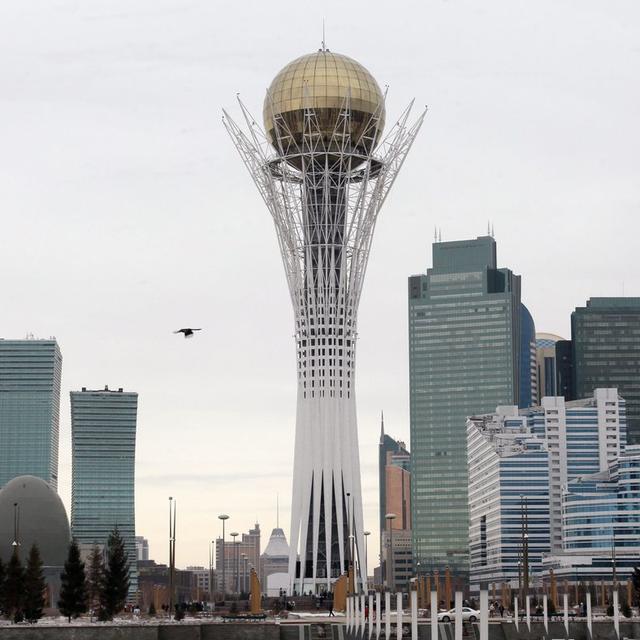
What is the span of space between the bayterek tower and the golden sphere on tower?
0.47ft

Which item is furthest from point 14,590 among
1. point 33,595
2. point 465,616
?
point 465,616

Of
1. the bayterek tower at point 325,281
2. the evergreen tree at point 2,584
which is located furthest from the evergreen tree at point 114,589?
the bayterek tower at point 325,281

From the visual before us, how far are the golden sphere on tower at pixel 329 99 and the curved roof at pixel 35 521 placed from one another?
45.0 meters

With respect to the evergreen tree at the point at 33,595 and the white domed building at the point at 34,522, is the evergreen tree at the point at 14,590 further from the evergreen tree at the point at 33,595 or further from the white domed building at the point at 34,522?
the white domed building at the point at 34,522

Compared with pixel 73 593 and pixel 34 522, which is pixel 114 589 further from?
pixel 34 522

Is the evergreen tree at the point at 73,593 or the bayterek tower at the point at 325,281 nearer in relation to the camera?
the evergreen tree at the point at 73,593

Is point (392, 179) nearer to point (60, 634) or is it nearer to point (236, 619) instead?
point (236, 619)

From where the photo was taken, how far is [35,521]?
162125 millimetres

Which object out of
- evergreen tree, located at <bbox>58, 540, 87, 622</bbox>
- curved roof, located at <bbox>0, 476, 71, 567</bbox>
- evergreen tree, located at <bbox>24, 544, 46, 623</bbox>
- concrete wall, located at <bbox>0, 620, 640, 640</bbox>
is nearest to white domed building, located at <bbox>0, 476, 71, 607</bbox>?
curved roof, located at <bbox>0, 476, 71, 567</bbox>

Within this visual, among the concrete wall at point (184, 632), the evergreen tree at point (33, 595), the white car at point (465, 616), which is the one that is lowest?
the concrete wall at point (184, 632)

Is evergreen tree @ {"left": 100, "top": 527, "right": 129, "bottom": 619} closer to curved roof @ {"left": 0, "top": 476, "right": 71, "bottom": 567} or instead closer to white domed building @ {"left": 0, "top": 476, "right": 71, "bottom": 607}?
white domed building @ {"left": 0, "top": 476, "right": 71, "bottom": 607}

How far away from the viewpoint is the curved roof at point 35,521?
15912 cm

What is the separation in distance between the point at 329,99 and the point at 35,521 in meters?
53.1

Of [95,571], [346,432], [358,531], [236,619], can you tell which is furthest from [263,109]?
[236,619]
